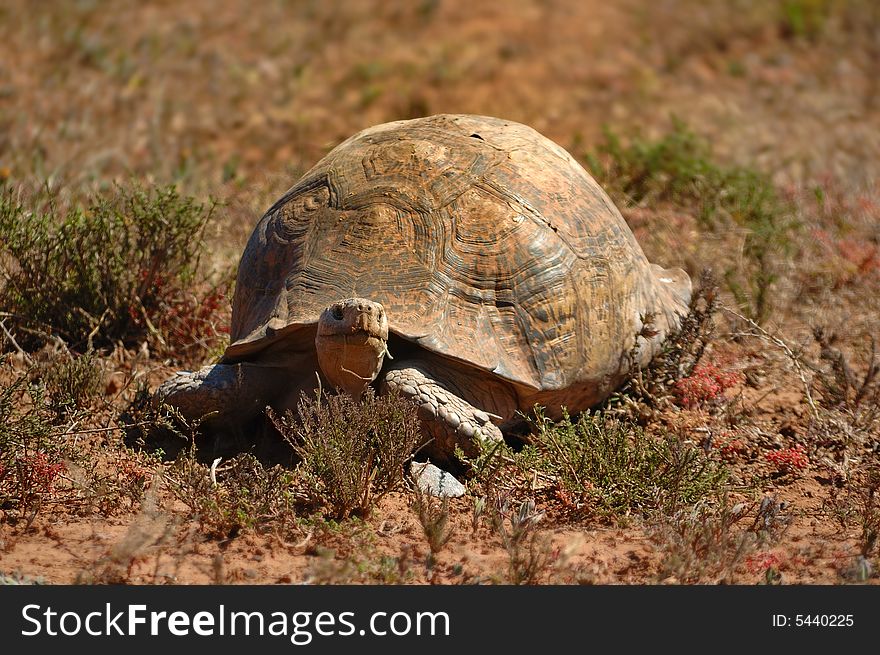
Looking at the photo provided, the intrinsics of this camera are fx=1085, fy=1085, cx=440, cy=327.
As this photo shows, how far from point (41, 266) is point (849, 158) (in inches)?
341

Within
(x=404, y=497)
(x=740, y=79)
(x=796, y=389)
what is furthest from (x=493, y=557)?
(x=740, y=79)

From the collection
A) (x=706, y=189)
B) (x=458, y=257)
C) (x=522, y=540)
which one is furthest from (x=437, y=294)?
(x=706, y=189)

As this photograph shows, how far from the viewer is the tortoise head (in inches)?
183

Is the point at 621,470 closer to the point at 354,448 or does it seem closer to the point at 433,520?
the point at 433,520

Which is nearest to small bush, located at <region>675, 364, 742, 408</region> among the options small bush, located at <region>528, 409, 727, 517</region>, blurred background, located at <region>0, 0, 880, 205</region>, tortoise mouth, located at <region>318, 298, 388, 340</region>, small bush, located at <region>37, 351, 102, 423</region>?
small bush, located at <region>528, 409, 727, 517</region>

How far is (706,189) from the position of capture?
8.72 metres

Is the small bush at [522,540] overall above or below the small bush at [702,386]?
below

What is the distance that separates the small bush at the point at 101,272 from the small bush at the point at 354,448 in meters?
1.95

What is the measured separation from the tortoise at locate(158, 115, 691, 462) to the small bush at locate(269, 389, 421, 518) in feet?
0.77

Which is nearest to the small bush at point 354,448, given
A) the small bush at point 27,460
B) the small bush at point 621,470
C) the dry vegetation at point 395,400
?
the dry vegetation at point 395,400

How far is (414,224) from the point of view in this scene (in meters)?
5.16

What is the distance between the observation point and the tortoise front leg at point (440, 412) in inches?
193

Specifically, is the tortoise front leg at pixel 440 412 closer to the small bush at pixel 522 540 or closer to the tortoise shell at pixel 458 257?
the tortoise shell at pixel 458 257

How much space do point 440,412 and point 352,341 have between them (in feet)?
1.74
